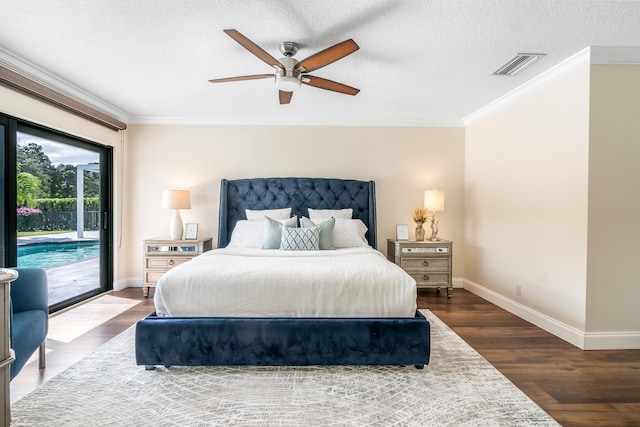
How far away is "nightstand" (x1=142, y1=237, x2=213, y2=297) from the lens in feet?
13.4

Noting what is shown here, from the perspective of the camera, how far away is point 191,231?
444 centimetres

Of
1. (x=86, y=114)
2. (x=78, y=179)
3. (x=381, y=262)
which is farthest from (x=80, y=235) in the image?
(x=381, y=262)

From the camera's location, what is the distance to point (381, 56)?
2701 mm

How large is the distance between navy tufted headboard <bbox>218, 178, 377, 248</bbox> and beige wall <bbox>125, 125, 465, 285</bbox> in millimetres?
201

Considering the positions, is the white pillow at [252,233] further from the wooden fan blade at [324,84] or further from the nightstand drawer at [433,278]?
the nightstand drawer at [433,278]

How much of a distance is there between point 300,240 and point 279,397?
1.71 metres

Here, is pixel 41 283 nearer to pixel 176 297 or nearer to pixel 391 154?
pixel 176 297

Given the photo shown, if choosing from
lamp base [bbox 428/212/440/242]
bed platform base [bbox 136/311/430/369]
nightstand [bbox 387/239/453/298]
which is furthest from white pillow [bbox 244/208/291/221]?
bed platform base [bbox 136/311/430/369]

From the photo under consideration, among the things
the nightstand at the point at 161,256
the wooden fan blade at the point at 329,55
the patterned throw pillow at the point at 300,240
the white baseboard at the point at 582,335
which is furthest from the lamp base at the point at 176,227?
the white baseboard at the point at 582,335

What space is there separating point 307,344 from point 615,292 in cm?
259

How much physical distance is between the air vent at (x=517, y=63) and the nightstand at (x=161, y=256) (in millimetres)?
3874

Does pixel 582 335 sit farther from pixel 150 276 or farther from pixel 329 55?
pixel 150 276

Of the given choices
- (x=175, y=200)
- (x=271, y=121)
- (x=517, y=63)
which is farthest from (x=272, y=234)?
(x=517, y=63)

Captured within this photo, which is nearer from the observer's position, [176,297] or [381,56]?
[176,297]
